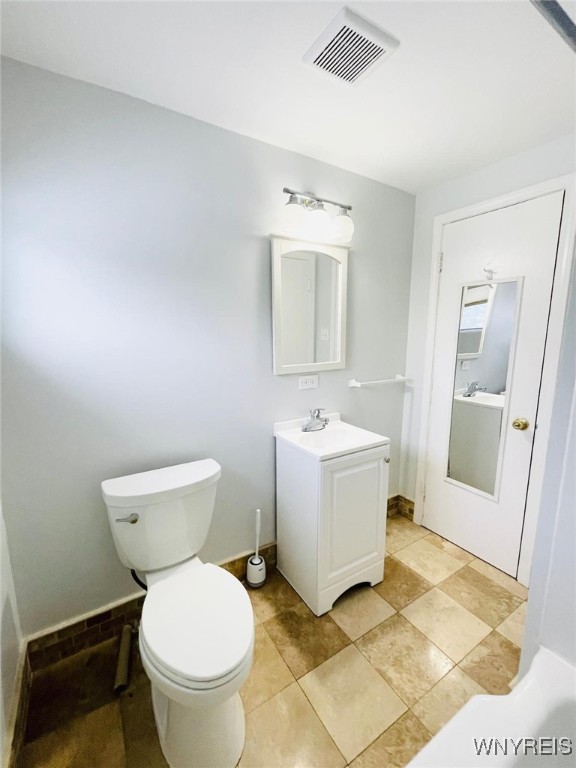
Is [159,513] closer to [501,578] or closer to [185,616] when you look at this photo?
[185,616]

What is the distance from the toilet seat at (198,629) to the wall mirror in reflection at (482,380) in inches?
61.8

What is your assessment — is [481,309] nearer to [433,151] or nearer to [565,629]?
[433,151]

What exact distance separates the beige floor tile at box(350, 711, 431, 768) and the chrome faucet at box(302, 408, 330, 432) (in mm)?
1188

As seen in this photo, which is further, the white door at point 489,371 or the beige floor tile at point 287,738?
the white door at point 489,371

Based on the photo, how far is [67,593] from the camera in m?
1.33

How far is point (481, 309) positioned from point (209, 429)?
1695 mm

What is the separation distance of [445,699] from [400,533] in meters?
1.04

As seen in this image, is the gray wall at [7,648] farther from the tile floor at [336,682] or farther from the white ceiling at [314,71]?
the white ceiling at [314,71]

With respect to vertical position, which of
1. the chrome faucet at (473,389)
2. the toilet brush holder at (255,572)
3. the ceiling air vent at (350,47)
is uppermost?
the ceiling air vent at (350,47)

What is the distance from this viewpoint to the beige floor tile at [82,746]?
1.01 meters

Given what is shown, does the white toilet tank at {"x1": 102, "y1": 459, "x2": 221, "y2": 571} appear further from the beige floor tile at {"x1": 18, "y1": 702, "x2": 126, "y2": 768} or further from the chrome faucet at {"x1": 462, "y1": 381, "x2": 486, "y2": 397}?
the chrome faucet at {"x1": 462, "y1": 381, "x2": 486, "y2": 397}

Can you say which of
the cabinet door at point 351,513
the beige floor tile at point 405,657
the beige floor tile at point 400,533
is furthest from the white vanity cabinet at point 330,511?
the beige floor tile at point 400,533

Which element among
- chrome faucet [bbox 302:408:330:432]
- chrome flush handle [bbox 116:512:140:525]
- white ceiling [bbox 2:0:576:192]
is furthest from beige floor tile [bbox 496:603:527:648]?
white ceiling [bbox 2:0:576:192]

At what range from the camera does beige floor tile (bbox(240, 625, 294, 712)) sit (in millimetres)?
1203
